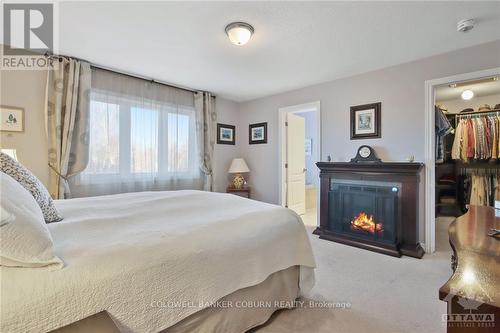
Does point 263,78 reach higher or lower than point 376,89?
higher

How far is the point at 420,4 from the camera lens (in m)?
1.95

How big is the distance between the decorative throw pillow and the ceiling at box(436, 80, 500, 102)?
510 centimetres

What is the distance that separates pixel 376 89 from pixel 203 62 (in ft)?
8.10

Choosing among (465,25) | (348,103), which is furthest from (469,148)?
(465,25)

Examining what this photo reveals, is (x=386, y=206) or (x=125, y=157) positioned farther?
(x=125, y=157)

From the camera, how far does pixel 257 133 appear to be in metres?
4.93

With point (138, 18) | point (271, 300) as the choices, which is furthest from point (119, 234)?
point (138, 18)

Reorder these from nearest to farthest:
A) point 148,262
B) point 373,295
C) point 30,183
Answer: point 148,262
point 30,183
point 373,295

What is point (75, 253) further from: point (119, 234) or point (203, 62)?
point (203, 62)

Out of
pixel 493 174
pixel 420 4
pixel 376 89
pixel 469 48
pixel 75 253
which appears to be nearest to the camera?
pixel 75 253

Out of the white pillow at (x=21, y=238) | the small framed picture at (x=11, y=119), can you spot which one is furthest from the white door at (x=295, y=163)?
the white pillow at (x=21, y=238)

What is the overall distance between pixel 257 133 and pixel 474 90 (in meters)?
3.97

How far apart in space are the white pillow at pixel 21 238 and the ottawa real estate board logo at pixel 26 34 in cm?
203

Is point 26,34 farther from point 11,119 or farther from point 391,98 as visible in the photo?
point 391,98
